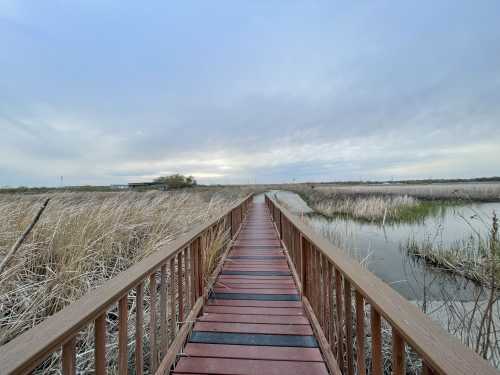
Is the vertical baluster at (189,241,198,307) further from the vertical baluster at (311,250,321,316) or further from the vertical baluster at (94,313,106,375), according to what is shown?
the vertical baluster at (94,313,106,375)

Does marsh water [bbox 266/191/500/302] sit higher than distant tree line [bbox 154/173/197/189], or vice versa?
distant tree line [bbox 154/173/197/189]

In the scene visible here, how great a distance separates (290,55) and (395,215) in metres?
9.55

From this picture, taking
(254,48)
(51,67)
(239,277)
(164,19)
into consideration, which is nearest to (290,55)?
(254,48)

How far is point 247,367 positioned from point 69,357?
1333 mm

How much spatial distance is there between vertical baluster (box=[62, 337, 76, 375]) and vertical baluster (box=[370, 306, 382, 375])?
1169 millimetres

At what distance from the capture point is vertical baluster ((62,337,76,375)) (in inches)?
30.7

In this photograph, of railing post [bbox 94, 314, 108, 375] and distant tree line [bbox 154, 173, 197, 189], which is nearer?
railing post [bbox 94, 314, 108, 375]

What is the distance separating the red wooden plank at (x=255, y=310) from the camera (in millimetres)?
2533

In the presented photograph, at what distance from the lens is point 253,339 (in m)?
2.07

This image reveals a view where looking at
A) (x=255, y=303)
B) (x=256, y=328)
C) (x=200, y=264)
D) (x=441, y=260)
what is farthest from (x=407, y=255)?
(x=200, y=264)

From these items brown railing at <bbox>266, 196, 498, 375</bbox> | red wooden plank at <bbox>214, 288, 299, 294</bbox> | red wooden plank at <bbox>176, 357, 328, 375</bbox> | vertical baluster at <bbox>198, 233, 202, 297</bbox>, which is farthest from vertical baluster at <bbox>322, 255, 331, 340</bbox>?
vertical baluster at <bbox>198, 233, 202, 297</bbox>

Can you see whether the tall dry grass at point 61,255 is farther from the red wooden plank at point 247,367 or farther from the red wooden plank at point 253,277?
the red wooden plank at point 247,367

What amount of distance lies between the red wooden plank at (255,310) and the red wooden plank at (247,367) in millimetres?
728

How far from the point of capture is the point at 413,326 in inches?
30.1
